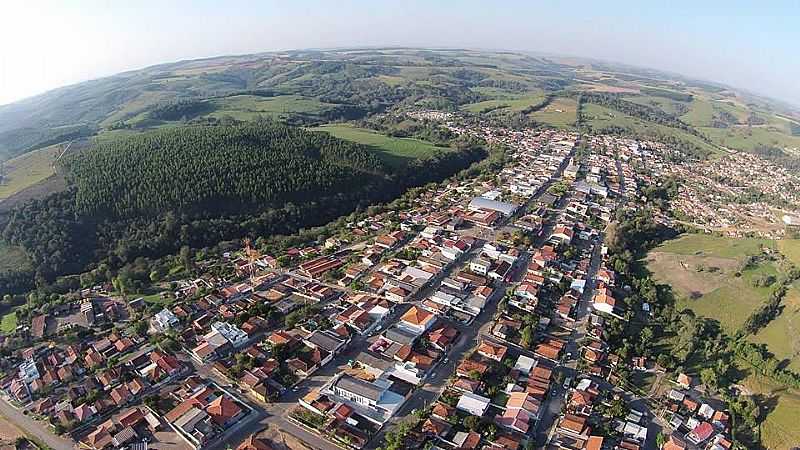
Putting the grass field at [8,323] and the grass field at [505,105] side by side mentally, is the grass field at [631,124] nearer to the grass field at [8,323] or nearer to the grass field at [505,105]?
the grass field at [505,105]

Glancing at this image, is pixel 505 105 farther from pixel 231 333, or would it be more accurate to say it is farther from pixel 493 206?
pixel 231 333

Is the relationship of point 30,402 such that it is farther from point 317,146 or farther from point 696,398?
point 317,146

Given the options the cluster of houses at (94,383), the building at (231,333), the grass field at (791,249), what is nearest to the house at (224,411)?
the cluster of houses at (94,383)

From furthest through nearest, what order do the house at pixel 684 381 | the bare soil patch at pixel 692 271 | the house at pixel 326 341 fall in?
the bare soil patch at pixel 692 271
the house at pixel 326 341
the house at pixel 684 381

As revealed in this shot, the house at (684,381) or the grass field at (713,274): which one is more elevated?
the grass field at (713,274)

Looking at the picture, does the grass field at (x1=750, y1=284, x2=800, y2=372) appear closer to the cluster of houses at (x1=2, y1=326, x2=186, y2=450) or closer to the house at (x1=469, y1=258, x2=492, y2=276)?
the house at (x1=469, y1=258, x2=492, y2=276)

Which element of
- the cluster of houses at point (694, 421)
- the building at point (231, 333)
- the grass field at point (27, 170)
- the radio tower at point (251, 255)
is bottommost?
the cluster of houses at point (694, 421)

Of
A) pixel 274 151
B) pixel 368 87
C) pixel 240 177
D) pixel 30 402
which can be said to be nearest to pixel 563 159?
pixel 274 151
